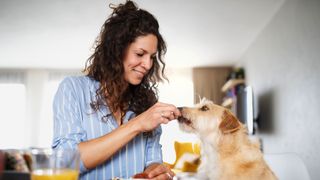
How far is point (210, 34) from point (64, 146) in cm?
505

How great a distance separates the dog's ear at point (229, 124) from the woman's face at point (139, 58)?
0.60 m

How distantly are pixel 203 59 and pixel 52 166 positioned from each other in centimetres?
734

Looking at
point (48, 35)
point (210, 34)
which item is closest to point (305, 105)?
point (210, 34)

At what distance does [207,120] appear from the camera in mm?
1936

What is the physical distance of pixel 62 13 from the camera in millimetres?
4777

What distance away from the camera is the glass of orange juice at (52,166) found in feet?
1.88

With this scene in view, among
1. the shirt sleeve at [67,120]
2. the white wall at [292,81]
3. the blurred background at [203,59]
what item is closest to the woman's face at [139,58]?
the shirt sleeve at [67,120]

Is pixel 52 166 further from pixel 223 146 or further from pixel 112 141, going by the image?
pixel 223 146

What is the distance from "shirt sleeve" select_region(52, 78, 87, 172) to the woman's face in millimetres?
265

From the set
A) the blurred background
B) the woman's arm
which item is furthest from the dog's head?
the woman's arm

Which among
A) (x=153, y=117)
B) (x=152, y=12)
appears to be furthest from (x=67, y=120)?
(x=152, y=12)

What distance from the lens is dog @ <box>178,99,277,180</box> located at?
1.63 m

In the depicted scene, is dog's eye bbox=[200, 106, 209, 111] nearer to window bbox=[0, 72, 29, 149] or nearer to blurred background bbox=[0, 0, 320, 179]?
blurred background bbox=[0, 0, 320, 179]

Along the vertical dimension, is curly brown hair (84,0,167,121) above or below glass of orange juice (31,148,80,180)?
above
